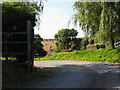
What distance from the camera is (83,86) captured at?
12.8ft

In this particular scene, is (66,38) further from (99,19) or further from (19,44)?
(19,44)

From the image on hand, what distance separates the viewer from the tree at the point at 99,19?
30.4 ft

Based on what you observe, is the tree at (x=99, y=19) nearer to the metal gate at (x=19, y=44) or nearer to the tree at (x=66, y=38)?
the metal gate at (x=19, y=44)

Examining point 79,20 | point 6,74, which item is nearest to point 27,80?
point 6,74

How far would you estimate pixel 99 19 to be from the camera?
10.2 m

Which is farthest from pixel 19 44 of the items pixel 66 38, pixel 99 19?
pixel 66 38

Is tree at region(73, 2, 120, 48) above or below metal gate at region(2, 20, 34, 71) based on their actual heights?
above

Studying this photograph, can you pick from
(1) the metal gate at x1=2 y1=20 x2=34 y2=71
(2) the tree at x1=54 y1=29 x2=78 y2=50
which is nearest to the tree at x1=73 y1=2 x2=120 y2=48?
(1) the metal gate at x1=2 y1=20 x2=34 y2=71

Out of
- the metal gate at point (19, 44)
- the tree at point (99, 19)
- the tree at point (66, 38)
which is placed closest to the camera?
the metal gate at point (19, 44)

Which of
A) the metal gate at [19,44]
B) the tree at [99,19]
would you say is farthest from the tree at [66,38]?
the metal gate at [19,44]

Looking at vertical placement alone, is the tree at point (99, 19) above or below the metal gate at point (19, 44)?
above

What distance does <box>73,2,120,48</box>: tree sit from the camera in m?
9.27

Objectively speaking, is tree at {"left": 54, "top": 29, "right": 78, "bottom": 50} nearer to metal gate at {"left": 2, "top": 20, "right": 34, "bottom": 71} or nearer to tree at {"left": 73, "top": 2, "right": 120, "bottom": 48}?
tree at {"left": 73, "top": 2, "right": 120, "bottom": 48}

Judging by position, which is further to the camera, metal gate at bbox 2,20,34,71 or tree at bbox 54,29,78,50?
tree at bbox 54,29,78,50
